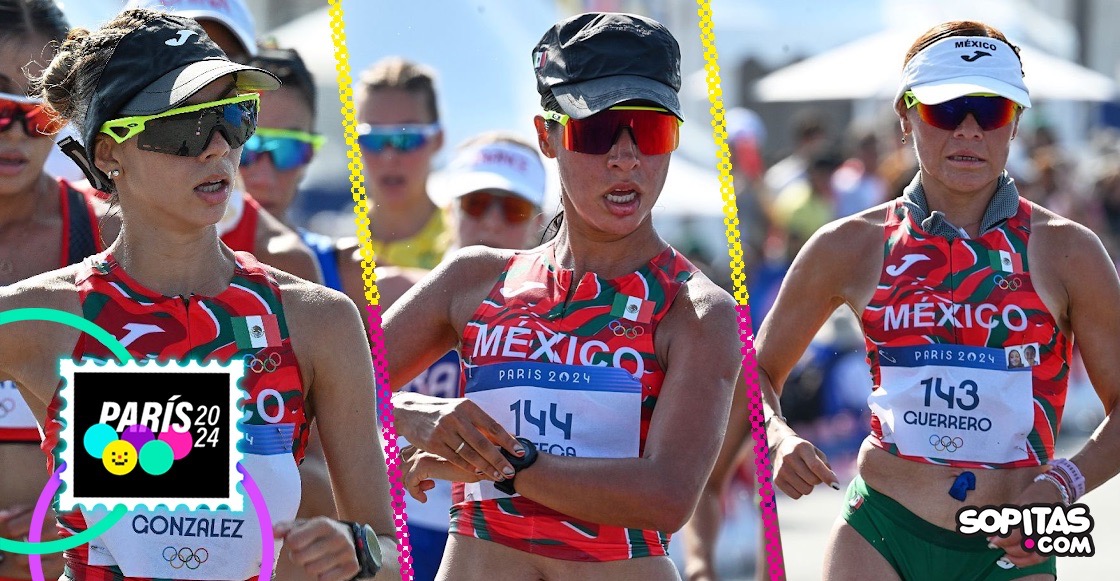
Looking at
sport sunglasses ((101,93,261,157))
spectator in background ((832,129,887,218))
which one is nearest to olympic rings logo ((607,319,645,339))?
sport sunglasses ((101,93,261,157))

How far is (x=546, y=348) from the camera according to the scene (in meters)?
3.71

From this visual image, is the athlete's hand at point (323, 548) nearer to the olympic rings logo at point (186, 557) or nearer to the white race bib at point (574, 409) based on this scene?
the olympic rings logo at point (186, 557)

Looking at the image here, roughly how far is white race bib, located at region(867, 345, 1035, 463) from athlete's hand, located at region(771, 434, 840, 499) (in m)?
0.32

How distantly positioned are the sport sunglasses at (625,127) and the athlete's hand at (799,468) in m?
0.95

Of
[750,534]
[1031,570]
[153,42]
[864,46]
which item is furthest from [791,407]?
[153,42]

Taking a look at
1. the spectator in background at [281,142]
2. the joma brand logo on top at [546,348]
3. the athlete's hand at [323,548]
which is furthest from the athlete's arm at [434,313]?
the spectator in background at [281,142]

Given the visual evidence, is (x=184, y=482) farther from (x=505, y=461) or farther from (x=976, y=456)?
(x=976, y=456)

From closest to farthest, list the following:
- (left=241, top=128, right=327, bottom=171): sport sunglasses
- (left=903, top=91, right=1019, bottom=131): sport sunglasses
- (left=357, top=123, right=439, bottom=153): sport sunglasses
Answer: (left=903, top=91, right=1019, bottom=131): sport sunglasses
(left=241, top=128, right=327, bottom=171): sport sunglasses
(left=357, top=123, right=439, bottom=153): sport sunglasses

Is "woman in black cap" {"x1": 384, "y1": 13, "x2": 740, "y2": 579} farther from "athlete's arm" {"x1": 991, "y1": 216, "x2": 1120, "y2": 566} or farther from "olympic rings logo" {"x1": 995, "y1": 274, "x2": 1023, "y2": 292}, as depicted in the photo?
"athlete's arm" {"x1": 991, "y1": 216, "x2": 1120, "y2": 566}

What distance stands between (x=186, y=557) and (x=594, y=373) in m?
1.00

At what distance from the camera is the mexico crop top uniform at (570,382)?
365cm

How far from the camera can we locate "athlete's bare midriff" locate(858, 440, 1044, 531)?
428 cm

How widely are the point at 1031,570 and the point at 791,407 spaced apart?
7392mm

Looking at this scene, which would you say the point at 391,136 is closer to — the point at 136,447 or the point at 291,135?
the point at 291,135
